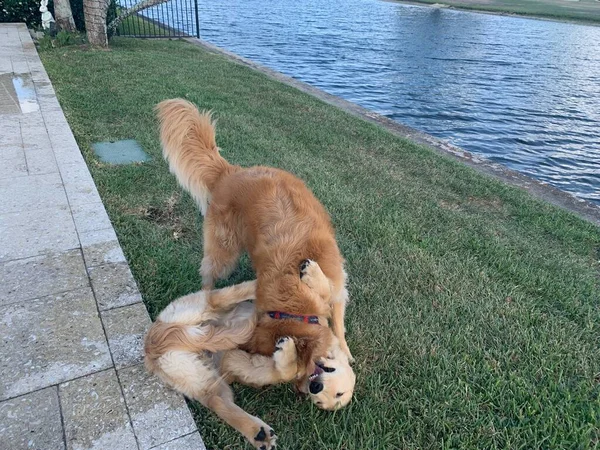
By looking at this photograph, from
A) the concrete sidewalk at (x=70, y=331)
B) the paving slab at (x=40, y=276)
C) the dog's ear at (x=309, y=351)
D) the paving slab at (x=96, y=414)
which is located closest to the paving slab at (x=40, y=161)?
the concrete sidewalk at (x=70, y=331)

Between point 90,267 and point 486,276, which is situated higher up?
point 90,267

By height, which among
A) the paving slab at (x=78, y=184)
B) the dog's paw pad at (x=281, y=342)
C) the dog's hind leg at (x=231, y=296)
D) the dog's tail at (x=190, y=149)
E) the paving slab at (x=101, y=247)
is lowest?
the paving slab at (x=101, y=247)

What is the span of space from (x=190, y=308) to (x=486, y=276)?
102 inches

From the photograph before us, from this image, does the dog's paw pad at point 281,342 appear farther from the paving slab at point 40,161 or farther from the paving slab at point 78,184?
the paving slab at point 40,161

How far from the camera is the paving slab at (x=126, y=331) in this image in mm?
2680

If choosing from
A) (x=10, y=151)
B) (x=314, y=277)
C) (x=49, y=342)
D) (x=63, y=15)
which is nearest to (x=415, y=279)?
(x=314, y=277)

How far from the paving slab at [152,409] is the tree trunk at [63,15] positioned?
1333 centimetres

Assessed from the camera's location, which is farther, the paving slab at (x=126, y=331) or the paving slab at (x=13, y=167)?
the paving slab at (x=13, y=167)

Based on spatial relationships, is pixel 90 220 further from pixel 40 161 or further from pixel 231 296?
pixel 231 296

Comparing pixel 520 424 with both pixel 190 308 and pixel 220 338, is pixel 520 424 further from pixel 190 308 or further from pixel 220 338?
pixel 190 308

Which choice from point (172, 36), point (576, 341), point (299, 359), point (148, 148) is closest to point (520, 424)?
point (576, 341)

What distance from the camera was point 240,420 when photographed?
237cm

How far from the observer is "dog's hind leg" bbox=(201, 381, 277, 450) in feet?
7.58

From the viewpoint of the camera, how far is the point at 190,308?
2.80m
